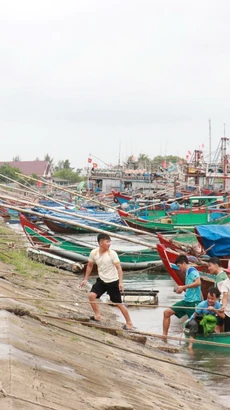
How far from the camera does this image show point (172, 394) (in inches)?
323

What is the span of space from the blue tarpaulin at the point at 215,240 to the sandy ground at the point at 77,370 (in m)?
6.20

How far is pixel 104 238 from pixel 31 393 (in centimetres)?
554

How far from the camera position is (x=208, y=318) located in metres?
11.7

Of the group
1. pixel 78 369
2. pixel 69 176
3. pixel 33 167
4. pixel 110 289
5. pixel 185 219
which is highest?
pixel 33 167

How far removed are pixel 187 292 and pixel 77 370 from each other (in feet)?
17.0

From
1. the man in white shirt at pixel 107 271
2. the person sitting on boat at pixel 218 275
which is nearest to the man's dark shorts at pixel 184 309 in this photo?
the person sitting on boat at pixel 218 275

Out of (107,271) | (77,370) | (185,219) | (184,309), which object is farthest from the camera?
(185,219)

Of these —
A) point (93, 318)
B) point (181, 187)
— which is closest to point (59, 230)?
point (181, 187)

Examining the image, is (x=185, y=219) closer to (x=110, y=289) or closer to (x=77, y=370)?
(x=110, y=289)

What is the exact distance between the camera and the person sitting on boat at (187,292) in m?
12.0

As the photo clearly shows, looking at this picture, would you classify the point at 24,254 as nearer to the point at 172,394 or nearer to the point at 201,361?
the point at 201,361

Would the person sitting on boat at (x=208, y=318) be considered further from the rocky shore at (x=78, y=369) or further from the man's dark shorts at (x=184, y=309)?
the rocky shore at (x=78, y=369)

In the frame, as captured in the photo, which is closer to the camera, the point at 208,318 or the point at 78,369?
the point at 78,369

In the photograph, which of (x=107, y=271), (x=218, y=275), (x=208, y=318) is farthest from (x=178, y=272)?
(x=107, y=271)
